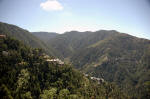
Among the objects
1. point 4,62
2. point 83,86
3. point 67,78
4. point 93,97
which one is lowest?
point 93,97

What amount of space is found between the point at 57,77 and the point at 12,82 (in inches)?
2316

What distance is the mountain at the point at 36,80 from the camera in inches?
4708

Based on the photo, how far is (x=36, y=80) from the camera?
140 m

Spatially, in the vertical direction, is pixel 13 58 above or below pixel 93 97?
above

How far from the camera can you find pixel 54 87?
14112 cm

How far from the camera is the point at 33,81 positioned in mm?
135750

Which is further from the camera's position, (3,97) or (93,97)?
(93,97)

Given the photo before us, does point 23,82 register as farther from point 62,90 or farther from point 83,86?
point 83,86

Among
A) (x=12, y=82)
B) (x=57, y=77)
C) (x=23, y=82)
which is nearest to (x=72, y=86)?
(x=57, y=77)

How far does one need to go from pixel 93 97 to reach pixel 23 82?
91.8 metres

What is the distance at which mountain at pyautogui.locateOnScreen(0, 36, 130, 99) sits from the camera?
11959 cm

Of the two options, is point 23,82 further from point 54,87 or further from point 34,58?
point 34,58

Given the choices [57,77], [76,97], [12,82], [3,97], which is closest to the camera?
[3,97]

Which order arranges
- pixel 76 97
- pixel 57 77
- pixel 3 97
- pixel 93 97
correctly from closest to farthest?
1. pixel 3 97
2. pixel 76 97
3. pixel 93 97
4. pixel 57 77
